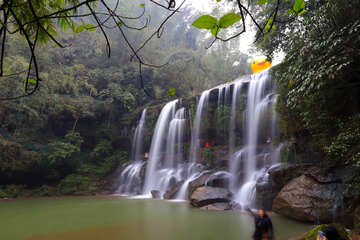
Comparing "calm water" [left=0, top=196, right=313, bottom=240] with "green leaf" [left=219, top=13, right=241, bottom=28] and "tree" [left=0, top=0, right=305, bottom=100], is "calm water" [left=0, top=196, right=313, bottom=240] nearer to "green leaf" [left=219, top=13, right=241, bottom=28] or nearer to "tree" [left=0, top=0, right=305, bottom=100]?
"tree" [left=0, top=0, right=305, bottom=100]

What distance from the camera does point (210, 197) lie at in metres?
7.42

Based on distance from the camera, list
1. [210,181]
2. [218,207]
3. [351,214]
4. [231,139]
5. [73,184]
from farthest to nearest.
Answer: [73,184]
[231,139]
[210,181]
[218,207]
[351,214]

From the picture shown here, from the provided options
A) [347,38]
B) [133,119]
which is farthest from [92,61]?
[347,38]

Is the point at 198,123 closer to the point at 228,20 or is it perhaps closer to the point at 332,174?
the point at 332,174

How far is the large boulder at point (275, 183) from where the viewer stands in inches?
256

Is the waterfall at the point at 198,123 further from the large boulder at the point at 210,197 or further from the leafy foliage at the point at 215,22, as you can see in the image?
the leafy foliage at the point at 215,22

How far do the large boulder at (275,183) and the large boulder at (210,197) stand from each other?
1.12m

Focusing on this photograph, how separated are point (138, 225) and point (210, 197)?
2956mm

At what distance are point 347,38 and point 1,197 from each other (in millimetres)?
14509

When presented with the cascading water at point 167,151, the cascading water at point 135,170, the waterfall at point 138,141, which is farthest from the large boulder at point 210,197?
the waterfall at point 138,141

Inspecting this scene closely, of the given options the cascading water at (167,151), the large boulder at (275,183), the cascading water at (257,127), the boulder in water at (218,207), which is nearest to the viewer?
the large boulder at (275,183)

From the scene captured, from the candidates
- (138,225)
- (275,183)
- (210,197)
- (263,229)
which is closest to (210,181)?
(210,197)

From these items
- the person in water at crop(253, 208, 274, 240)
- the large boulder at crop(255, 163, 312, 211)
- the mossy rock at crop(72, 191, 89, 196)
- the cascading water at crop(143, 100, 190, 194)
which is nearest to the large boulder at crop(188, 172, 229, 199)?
the large boulder at crop(255, 163, 312, 211)

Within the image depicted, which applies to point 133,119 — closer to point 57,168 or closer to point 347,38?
point 57,168
